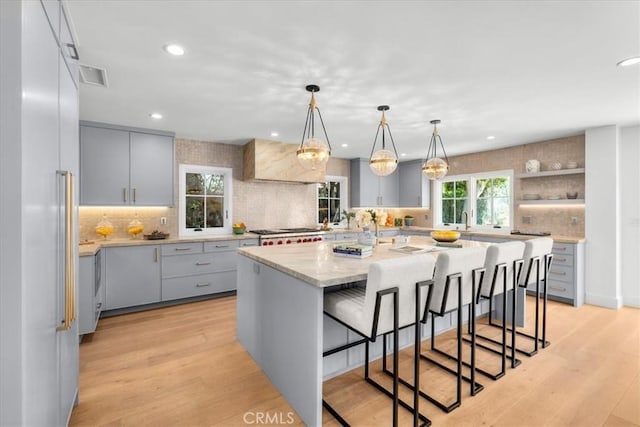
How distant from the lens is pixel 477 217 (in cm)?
580

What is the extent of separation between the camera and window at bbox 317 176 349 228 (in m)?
6.09

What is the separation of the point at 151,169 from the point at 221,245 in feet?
4.56

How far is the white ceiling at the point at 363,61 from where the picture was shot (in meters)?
1.69

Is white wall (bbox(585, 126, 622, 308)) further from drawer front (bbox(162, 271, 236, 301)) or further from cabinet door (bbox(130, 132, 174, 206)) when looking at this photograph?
cabinet door (bbox(130, 132, 174, 206))

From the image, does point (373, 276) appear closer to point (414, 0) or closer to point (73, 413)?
point (414, 0)

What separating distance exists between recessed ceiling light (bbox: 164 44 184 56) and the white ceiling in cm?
5

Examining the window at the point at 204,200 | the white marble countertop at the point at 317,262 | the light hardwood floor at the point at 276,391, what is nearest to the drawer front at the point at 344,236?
the window at the point at 204,200

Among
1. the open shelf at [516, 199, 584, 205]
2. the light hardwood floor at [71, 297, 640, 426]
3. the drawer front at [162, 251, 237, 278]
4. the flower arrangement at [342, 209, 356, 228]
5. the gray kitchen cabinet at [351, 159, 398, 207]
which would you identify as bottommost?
the light hardwood floor at [71, 297, 640, 426]

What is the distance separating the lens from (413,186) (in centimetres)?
644

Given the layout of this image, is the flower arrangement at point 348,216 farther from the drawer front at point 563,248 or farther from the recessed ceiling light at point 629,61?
the recessed ceiling light at point 629,61

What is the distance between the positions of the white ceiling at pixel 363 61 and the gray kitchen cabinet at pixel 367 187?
2.38 m

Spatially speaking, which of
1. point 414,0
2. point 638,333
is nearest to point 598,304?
point 638,333

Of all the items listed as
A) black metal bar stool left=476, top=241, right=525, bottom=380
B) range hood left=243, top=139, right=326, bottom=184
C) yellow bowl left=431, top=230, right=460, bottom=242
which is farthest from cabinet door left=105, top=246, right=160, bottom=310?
black metal bar stool left=476, top=241, right=525, bottom=380

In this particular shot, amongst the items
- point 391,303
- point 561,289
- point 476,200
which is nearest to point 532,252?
point 391,303
